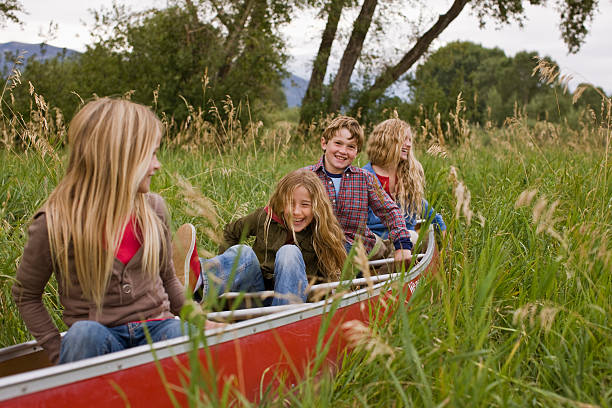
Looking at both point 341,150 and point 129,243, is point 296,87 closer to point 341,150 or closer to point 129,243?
point 341,150

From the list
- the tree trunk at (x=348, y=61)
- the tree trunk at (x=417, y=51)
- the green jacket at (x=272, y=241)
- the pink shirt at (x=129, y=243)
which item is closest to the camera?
the pink shirt at (x=129, y=243)

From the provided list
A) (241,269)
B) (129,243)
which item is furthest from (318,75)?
(129,243)

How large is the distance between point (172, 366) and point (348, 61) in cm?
1222

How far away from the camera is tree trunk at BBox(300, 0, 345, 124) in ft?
42.6

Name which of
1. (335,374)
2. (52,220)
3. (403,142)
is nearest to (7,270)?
(52,220)

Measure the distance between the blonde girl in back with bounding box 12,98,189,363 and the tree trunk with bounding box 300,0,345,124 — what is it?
10.7 meters

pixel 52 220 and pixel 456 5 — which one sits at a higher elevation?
pixel 456 5

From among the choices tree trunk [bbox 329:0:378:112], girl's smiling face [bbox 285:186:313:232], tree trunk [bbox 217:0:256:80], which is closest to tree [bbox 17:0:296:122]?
tree trunk [bbox 217:0:256:80]

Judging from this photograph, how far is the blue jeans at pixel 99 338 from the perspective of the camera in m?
2.04

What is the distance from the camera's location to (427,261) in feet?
12.1

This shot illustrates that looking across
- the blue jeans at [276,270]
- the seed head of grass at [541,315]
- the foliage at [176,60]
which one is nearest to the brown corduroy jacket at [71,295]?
the blue jeans at [276,270]

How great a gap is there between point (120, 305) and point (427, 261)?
7.04ft

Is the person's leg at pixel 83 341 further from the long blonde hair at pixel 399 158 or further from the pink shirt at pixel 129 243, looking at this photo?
the long blonde hair at pixel 399 158

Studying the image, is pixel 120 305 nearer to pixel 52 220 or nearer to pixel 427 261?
pixel 52 220
